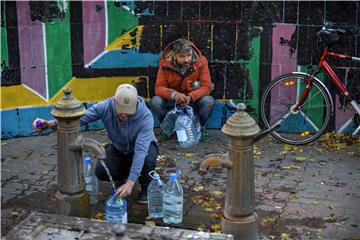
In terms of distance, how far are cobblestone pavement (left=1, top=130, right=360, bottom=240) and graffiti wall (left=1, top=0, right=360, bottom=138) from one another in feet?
1.77

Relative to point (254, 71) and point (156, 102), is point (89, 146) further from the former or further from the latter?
point (254, 71)

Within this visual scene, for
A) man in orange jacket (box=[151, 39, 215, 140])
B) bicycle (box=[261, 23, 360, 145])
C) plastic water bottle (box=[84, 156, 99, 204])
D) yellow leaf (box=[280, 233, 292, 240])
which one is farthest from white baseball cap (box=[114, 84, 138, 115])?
bicycle (box=[261, 23, 360, 145])

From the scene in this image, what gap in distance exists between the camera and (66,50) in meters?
7.92

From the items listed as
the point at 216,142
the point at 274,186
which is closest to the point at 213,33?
the point at 216,142

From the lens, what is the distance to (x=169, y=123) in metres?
7.58

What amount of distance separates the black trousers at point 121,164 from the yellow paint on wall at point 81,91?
2328 mm

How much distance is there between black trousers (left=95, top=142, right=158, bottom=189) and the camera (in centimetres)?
570

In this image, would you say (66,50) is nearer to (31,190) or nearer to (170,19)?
(170,19)

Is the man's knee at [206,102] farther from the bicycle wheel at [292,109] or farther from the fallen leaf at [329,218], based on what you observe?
the fallen leaf at [329,218]

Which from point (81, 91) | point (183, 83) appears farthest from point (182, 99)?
point (81, 91)

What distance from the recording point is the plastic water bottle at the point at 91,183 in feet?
19.5

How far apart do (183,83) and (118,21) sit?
47.9 inches

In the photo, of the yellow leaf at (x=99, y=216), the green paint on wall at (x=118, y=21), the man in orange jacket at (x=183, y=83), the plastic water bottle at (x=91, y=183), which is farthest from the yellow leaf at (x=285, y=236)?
the green paint on wall at (x=118, y=21)

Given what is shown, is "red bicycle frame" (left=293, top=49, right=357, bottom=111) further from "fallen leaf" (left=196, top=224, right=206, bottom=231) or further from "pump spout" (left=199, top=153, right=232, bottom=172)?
"pump spout" (left=199, top=153, right=232, bottom=172)
